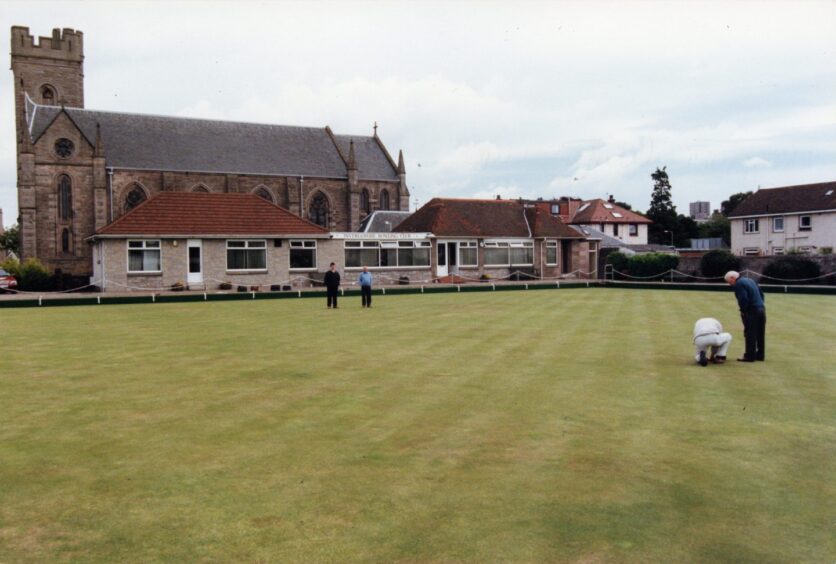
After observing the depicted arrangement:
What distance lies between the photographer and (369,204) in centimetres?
6281

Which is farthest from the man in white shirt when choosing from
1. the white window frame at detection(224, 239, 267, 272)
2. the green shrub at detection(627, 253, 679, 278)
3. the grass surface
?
the green shrub at detection(627, 253, 679, 278)

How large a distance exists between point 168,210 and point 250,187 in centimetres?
1900

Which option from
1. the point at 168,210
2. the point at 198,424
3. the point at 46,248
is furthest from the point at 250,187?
the point at 198,424

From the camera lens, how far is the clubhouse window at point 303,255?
40094 millimetres

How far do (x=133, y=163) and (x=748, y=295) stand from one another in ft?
162

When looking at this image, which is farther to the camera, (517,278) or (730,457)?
(517,278)

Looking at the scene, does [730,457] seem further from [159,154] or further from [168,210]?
[159,154]

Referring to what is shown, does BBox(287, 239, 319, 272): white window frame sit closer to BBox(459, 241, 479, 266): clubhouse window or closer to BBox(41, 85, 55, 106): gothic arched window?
BBox(459, 241, 479, 266): clubhouse window

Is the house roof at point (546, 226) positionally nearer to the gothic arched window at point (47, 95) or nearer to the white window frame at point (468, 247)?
the white window frame at point (468, 247)

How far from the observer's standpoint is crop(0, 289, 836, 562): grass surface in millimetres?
4793

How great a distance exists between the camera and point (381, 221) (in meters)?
58.8

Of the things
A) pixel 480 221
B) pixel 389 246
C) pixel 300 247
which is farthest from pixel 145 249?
pixel 480 221

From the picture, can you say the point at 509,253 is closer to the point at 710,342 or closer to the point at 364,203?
the point at 364,203

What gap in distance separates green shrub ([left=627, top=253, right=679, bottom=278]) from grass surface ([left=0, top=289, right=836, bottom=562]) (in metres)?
30.0
